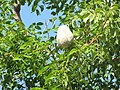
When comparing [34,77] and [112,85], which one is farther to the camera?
[34,77]

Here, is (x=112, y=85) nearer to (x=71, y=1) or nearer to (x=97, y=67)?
(x=97, y=67)

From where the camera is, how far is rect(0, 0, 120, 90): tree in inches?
125

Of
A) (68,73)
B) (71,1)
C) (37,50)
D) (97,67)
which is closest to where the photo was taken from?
(68,73)

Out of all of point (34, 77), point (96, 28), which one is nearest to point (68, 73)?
point (96, 28)

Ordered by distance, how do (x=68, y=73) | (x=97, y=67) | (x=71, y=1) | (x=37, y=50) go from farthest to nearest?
1. (x=71, y=1)
2. (x=37, y=50)
3. (x=97, y=67)
4. (x=68, y=73)

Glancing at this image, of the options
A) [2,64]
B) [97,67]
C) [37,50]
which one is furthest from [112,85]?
[2,64]

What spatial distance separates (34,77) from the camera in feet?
14.3

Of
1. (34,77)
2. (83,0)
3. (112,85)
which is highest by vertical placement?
(83,0)

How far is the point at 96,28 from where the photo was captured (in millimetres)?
3281

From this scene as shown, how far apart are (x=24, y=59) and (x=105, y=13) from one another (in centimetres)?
116

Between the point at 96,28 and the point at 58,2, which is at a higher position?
the point at 58,2

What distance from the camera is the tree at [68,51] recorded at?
317 centimetres

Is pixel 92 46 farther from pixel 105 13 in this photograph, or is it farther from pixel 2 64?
pixel 2 64

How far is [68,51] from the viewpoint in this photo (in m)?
3.10
